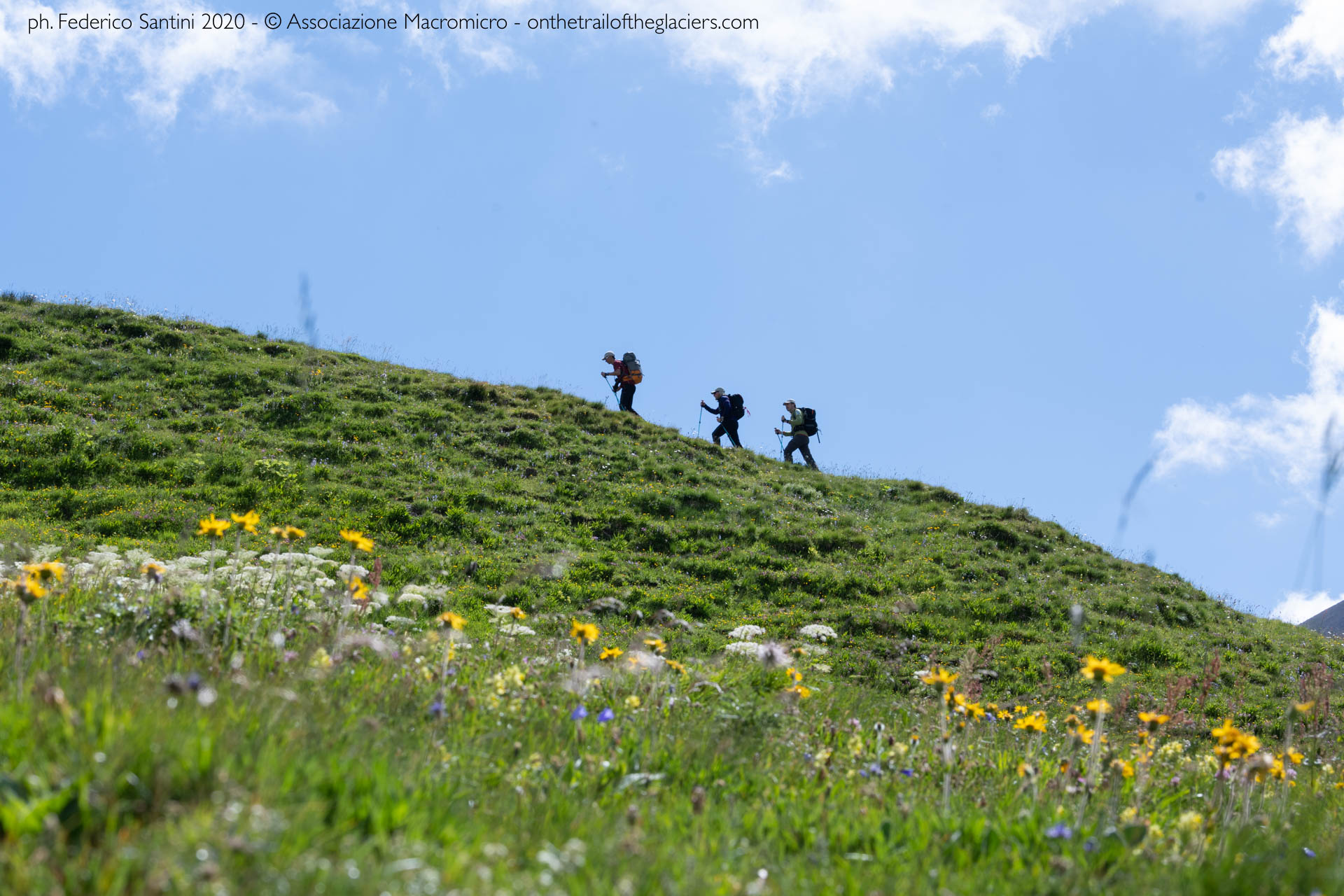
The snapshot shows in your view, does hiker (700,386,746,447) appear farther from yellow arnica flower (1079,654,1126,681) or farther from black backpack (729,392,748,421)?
yellow arnica flower (1079,654,1126,681)

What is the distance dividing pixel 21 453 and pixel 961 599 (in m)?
17.3

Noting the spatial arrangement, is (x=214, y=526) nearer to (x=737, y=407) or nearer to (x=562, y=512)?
(x=562, y=512)

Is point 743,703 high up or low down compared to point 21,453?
down

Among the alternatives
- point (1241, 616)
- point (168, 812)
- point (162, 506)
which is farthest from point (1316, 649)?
point (162, 506)

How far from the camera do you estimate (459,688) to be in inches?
197

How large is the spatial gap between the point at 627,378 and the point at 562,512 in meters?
10.2

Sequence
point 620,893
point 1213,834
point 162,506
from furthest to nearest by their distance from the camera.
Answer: point 162,506 → point 1213,834 → point 620,893

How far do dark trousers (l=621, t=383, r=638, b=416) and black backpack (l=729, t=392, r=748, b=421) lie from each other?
120 inches

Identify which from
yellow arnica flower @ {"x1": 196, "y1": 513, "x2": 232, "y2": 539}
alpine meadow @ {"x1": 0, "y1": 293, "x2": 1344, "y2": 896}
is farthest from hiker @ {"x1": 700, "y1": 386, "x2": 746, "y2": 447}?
yellow arnica flower @ {"x1": 196, "y1": 513, "x2": 232, "y2": 539}

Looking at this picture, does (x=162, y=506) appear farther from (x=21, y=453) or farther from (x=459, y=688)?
(x=459, y=688)

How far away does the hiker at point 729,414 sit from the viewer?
2634 centimetres

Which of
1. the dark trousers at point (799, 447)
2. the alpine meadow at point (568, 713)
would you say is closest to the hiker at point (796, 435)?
the dark trousers at point (799, 447)

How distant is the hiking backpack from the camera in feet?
87.7

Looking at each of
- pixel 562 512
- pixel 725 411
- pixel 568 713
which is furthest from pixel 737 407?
pixel 568 713
